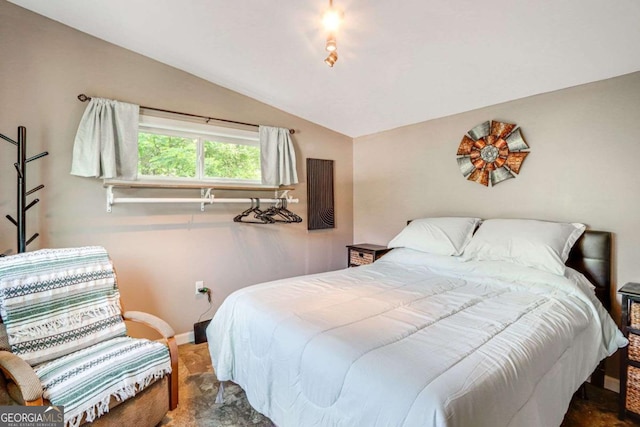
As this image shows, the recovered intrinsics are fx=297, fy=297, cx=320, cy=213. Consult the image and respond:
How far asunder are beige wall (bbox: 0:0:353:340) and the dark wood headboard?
2.57m

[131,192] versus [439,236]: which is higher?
[131,192]

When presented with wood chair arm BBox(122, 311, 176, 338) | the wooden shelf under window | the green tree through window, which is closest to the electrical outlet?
wood chair arm BBox(122, 311, 176, 338)

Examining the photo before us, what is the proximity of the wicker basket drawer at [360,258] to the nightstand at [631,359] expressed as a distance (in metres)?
2.00

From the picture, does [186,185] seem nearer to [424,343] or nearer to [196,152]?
[196,152]

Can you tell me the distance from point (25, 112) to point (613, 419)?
4405 mm

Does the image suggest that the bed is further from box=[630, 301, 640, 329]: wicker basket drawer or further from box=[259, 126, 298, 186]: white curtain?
box=[259, 126, 298, 186]: white curtain

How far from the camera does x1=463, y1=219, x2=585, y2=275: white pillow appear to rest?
208cm

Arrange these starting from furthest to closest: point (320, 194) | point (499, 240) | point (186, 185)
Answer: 1. point (320, 194)
2. point (186, 185)
3. point (499, 240)

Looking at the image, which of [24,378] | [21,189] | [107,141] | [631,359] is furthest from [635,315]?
[21,189]

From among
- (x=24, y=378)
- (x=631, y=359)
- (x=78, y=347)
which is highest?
(x=24, y=378)

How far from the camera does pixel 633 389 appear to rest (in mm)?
1794

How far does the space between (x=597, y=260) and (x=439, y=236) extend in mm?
1083

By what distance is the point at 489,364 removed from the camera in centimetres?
108

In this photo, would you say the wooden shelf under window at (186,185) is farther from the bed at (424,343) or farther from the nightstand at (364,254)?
the bed at (424,343)
